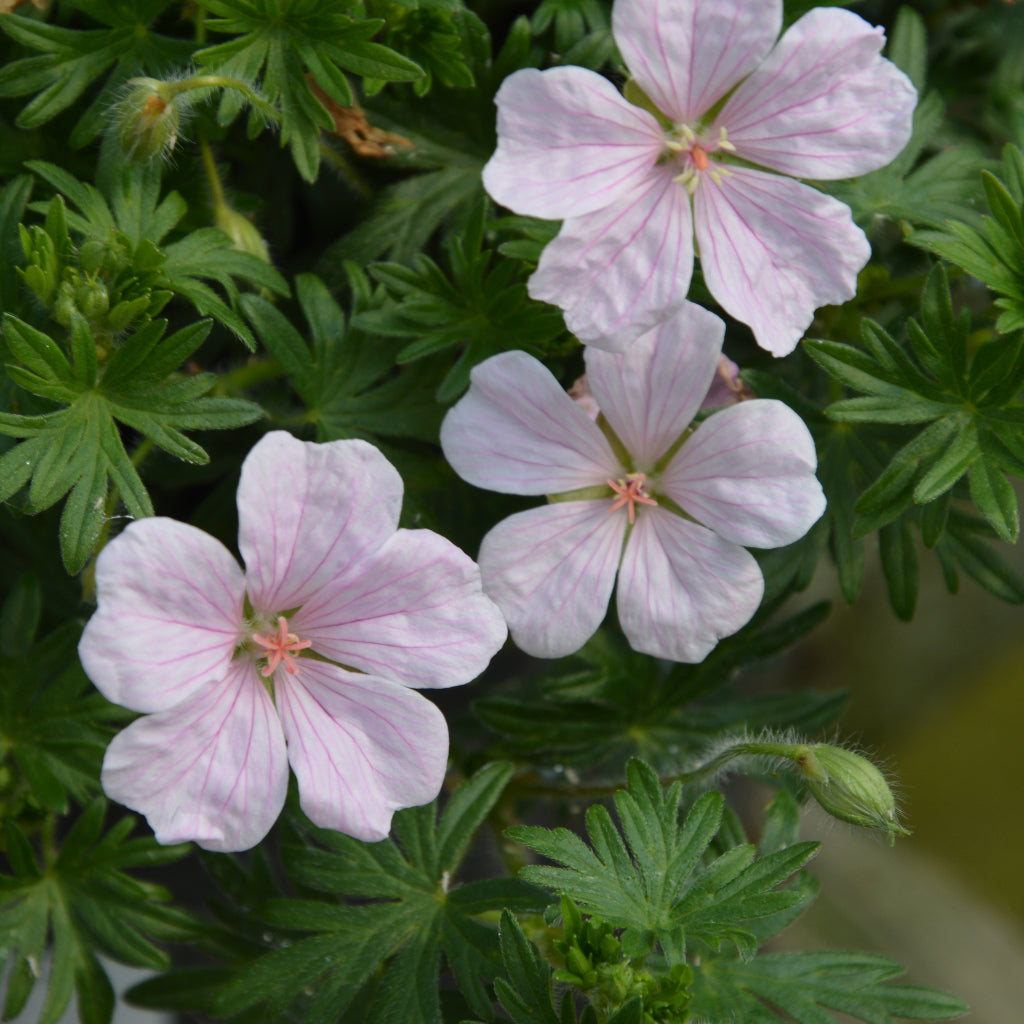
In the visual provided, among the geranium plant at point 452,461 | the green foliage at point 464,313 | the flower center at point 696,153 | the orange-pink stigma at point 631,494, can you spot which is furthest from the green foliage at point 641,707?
the flower center at point 696,153

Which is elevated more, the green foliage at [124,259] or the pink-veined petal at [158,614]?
the green foliage at [124,259]

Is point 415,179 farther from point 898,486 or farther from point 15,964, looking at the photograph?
point 15,964

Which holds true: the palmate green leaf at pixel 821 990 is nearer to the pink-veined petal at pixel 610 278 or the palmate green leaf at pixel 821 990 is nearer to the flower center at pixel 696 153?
the pink-veined petal at pixel 610 278

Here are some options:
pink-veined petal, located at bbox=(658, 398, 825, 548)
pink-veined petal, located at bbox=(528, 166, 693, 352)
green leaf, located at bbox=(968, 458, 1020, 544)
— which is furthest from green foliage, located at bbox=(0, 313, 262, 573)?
green leaf, located at bbox=(968, 458, 1020, 544)

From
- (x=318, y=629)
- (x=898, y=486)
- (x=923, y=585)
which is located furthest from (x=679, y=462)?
(x=923, y=585)

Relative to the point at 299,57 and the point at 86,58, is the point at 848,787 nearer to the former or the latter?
the point at 299,57
